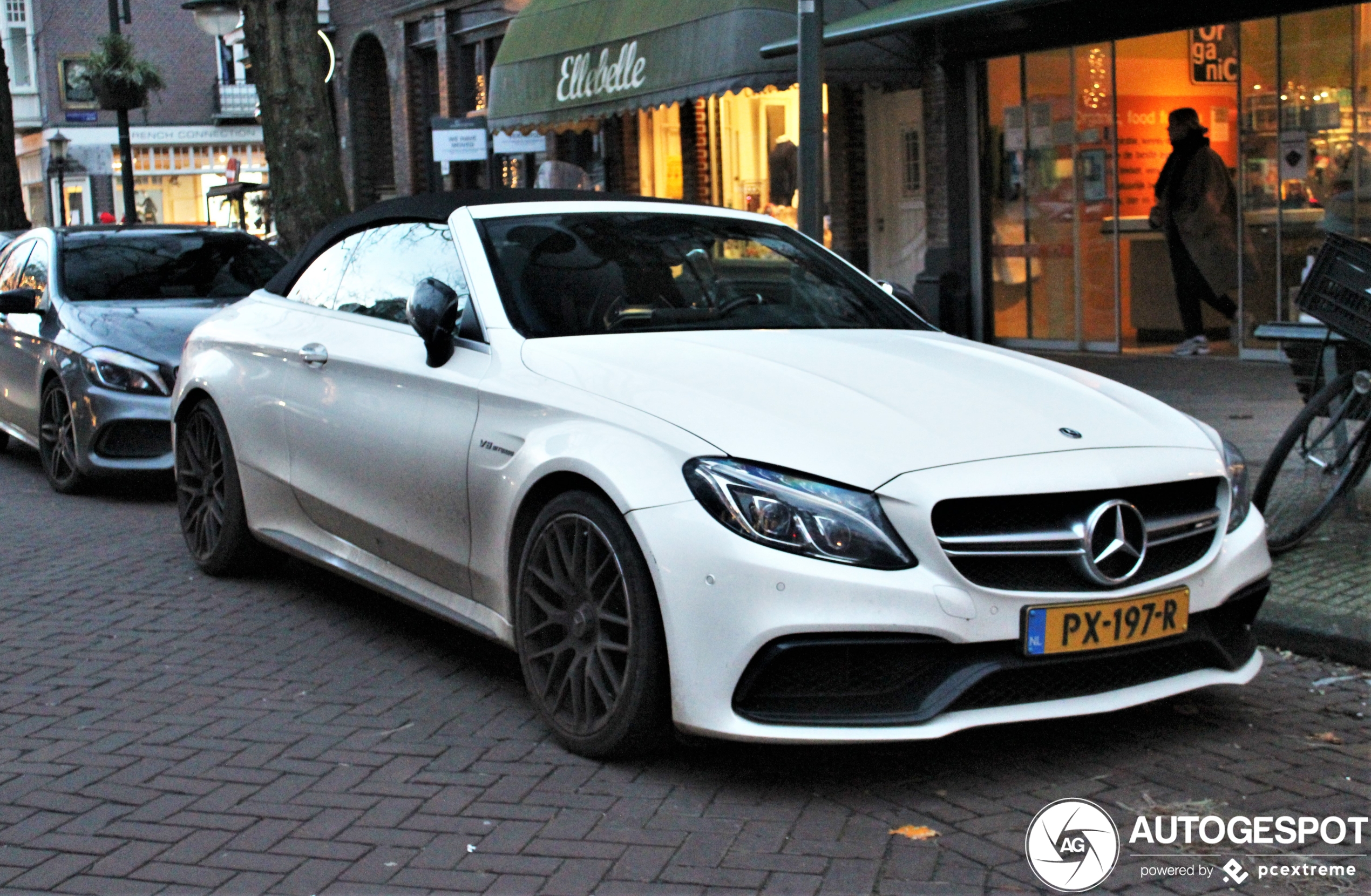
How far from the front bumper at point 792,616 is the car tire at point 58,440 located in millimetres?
6229

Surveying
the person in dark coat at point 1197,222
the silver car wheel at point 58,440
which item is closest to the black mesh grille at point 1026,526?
the silver car wheel at point 58,440

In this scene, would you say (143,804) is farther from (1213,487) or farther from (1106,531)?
(1213,487)

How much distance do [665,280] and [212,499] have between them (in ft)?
8.52

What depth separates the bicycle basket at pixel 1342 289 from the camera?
20.2 ft

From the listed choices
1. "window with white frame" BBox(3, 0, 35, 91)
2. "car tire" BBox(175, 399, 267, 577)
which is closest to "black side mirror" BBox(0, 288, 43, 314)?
"car tire" BBox(175, 399, 267, 577)

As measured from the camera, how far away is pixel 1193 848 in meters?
3.63

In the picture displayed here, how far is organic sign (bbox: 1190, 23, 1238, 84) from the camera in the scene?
12.9m

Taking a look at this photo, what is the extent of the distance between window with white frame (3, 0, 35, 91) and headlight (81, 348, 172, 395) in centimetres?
5064

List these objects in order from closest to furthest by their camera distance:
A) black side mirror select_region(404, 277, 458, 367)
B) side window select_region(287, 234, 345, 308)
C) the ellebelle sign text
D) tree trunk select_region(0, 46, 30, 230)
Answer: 1. black side mirror select_region(404, 277, 458, 367)
2. side window select_region(287, 234, 345, 308)
3. the ellebelle sign text
4. tree trunk select_region(0, 46, 30, 230)

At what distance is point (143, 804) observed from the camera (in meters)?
4.08

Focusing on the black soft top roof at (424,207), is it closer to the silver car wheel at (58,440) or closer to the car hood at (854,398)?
the car hood at (854,398)

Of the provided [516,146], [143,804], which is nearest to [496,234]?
[143,804]

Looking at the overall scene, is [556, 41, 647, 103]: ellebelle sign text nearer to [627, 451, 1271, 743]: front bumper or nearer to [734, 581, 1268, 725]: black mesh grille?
[627, 451, 1271, 743]: front bumper

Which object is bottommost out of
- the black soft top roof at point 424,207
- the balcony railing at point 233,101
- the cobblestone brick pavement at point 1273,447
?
the cobblestone brick pavement at point 1273,447
